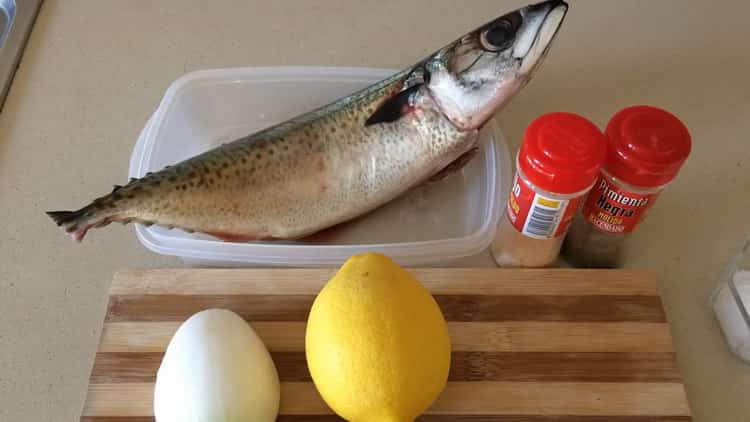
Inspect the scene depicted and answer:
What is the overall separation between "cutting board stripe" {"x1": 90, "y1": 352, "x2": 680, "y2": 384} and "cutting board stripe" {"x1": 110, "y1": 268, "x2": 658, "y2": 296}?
7cm

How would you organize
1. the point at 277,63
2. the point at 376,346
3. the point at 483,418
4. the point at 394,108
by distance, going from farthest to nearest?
the point at 277,63 < the point at 394,108 < the point at 483,418 < the point at 376,346

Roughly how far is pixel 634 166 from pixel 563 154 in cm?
8

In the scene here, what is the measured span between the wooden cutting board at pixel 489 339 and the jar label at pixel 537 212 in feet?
0.20

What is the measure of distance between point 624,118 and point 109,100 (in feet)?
2.36

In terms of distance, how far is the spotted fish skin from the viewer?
2.43ft

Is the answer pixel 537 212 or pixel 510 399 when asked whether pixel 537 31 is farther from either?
pixel 510 399

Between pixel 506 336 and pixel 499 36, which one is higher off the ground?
pixel 499 36

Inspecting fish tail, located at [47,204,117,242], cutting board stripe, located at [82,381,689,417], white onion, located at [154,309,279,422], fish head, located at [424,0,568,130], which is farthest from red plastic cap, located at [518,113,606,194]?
fish tail, located at [47,204,117,242]

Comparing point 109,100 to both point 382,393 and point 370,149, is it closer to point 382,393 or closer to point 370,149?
point 370,149

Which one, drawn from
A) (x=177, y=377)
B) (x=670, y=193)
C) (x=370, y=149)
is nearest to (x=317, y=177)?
(x=370, y=149)

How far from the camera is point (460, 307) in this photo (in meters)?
0.72

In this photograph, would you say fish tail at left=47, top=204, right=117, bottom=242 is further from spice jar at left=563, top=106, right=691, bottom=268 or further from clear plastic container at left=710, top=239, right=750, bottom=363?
clear plastic container at left=710, top=239, right=750, bottom=363

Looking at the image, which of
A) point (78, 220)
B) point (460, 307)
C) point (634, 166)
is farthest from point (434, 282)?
point (78, 220)

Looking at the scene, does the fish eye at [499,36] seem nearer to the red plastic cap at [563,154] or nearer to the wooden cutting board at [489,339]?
the red plastic cap at [563,154]
